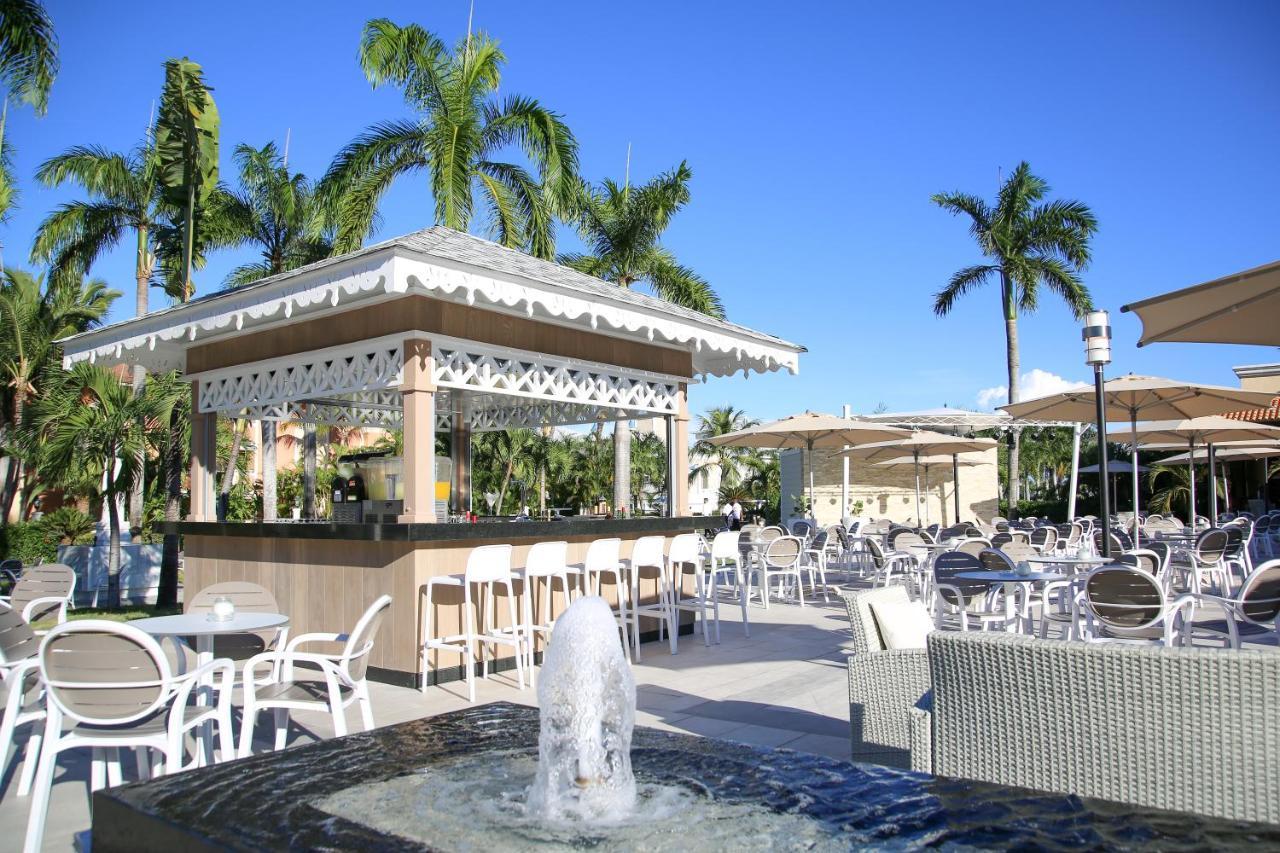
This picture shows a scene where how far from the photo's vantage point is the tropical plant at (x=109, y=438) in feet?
42.4

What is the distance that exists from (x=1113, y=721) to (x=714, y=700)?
152 inches

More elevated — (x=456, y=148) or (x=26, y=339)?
(x=456, y=148)

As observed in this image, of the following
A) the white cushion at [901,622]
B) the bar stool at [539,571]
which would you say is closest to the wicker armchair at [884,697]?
the white cushion at [901,622]

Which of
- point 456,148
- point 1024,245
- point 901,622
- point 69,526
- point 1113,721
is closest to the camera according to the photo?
point 1113,721

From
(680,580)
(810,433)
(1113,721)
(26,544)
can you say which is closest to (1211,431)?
(810,433)

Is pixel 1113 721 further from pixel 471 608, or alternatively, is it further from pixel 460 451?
pixel 460 451

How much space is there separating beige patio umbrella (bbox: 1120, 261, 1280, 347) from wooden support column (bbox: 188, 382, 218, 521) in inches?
332

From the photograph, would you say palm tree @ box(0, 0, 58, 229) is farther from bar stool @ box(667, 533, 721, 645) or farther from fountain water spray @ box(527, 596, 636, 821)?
fountain water spray @ box(527, 596, 636, 821)

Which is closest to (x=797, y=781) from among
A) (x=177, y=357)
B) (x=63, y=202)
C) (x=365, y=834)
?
(x=365, y=834)

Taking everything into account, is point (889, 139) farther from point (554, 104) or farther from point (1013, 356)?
point (1013, 356)

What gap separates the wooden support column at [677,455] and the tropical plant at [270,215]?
33.5 ft

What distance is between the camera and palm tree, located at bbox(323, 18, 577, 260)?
46.5 ft

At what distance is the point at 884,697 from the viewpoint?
3.67 m

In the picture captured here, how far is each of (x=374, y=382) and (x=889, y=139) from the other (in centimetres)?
1359
